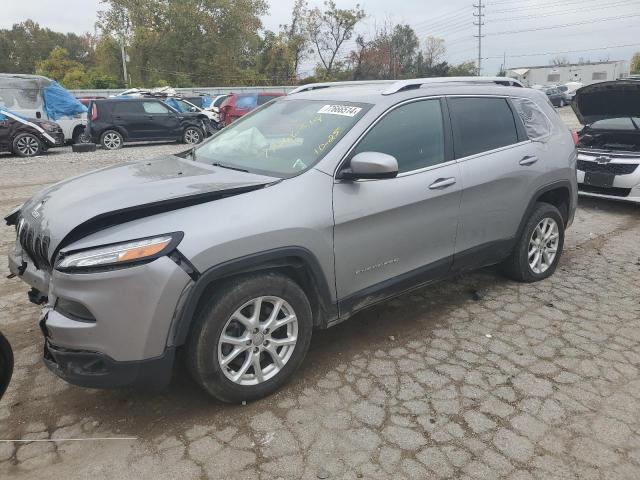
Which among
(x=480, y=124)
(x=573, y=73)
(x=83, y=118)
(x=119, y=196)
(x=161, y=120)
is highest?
(x=573, y=73)

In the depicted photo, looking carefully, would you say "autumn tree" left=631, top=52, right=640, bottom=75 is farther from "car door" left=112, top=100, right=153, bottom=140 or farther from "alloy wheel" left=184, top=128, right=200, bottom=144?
"car door" left=112, top=100, right=153, bottom=140

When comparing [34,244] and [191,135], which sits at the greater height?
[191,135]

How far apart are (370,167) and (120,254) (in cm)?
144

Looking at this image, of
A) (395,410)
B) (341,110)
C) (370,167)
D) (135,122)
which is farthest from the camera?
(135,122)

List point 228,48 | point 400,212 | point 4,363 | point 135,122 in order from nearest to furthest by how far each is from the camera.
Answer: point 4,363
point 400,212
point 135,122
point 228,48

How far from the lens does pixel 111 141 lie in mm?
15938

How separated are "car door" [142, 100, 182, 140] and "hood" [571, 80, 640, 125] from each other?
40.0 ft

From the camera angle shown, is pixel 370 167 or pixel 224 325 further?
pixel 370 167

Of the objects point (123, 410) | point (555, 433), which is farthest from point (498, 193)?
point (123, 410)

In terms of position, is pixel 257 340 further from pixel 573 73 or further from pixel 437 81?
pixel 573 73

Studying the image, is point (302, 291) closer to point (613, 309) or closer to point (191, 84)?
point (613, 309)

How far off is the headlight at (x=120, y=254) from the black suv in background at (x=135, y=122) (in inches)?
574

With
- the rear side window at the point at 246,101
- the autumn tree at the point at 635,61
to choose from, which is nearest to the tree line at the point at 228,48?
the rear side window at the point at 246,101

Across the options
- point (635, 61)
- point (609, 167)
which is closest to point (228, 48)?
point (609, 167)
